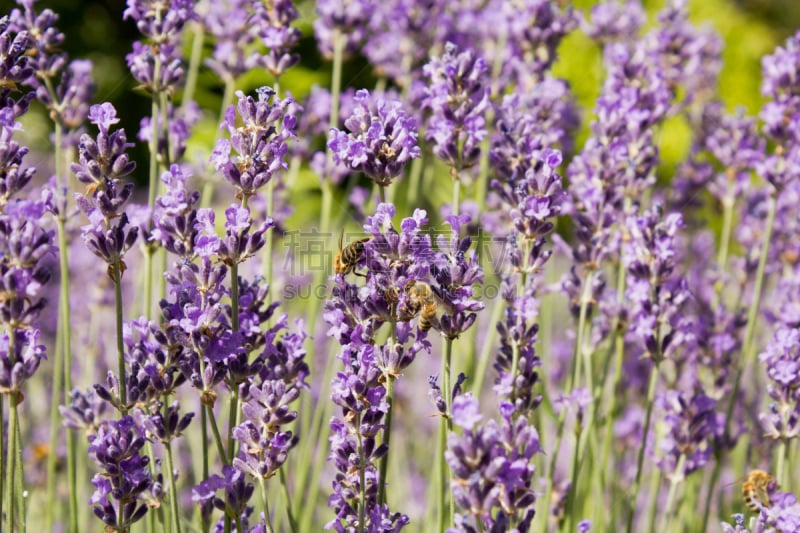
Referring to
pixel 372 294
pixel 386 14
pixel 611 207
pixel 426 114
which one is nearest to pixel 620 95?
pixel 611 207

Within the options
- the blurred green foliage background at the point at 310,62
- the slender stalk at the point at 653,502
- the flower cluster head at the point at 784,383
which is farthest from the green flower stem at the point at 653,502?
the blurred green foliage background at the point at 310,62

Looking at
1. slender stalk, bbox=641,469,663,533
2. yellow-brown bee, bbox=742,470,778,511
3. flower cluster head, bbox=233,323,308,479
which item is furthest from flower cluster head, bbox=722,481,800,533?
flower cluster head, bbox=233,323,308,479

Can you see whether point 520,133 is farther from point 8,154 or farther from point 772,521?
point 8,154

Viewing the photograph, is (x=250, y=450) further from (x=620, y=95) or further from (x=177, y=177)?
(x=620, y=95)

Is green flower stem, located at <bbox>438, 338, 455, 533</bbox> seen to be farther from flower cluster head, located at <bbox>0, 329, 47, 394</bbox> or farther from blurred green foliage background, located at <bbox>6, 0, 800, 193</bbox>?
blurred green foliage background, located at <bbox>6, 0, 800, 193</bbox>

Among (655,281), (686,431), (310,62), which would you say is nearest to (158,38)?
(655,281)
